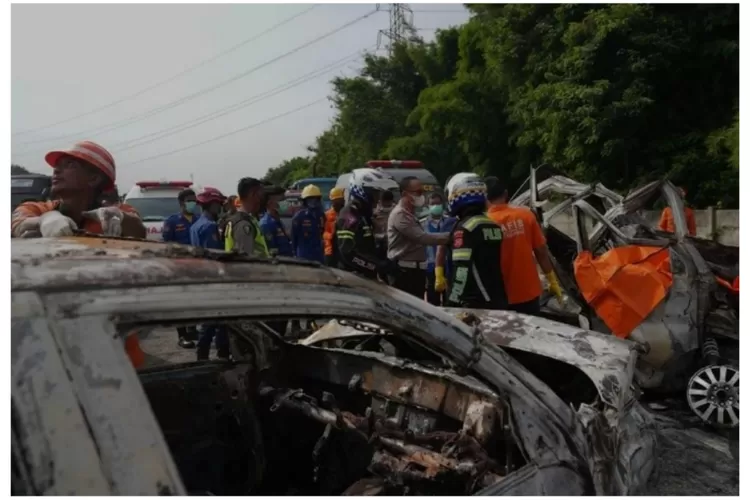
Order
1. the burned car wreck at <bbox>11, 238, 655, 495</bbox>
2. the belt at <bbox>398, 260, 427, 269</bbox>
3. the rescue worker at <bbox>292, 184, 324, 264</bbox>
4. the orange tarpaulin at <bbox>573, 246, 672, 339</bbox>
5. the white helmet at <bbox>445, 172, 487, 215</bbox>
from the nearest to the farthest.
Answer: the burned car wreck at <bbox>11, 238, 655, 495</bbox>, the white helmet at <bbox>445, 172, 487, 215</bbox>, the orange tarpaulin at <bbox>573, 246, 672, 339</bbox>, the belt at <bbox>398, 260, 427, 269</bbox>, the rescue worker at <bbox>292, 184, 324, 264</bbox>

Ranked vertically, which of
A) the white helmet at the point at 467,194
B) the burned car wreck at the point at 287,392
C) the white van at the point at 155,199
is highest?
the white van at the point at 155,199

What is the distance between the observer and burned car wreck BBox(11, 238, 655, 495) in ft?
4.29

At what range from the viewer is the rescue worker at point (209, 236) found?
18.4 feet

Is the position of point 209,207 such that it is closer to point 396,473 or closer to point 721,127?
point 396,473

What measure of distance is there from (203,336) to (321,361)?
2886mm

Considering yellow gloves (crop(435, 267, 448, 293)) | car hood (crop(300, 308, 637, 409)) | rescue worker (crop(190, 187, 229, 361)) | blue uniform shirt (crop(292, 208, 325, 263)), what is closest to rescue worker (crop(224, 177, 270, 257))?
rescue worker (crop(190, 187, 229, 361))

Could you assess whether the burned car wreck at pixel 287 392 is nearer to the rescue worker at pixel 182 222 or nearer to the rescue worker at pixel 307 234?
the rescue worker at pixel 307 234

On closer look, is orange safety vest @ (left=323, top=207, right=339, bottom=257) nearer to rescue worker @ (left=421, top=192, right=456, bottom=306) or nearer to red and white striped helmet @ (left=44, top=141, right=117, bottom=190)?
rescue worker @ (left=421, top=192, right=456, bottom=306)

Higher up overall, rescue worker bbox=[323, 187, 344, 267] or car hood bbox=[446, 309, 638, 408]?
rescue worker bbox=[323, 187, 344, 267]

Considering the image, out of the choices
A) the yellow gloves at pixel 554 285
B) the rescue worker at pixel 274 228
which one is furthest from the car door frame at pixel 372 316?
the rescue worker at pixel 274 228

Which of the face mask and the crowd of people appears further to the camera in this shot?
the face mask

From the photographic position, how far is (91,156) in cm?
273

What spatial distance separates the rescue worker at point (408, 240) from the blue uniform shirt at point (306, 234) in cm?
166

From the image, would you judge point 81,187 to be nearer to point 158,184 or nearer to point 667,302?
point 667,302
